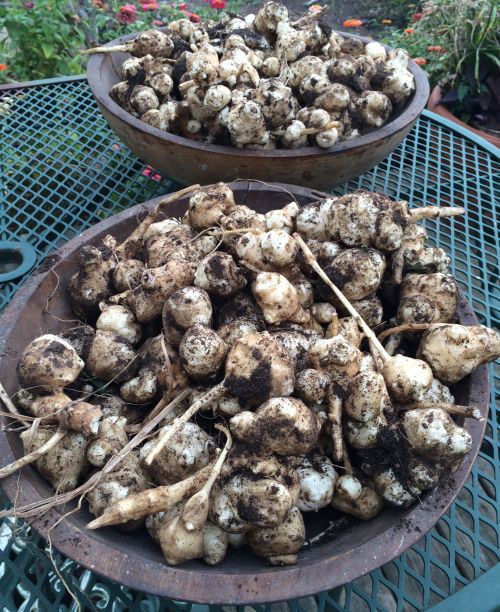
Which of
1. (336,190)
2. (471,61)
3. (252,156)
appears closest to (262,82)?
(252,156)

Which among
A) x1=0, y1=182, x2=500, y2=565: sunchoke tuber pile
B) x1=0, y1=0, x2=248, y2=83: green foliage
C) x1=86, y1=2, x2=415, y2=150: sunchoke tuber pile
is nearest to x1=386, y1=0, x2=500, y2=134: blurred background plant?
x1=86, y1=2, x2=415, y2=150: sunchoke tuber pile

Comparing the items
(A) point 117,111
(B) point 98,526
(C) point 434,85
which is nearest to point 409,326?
(B) point 98,526

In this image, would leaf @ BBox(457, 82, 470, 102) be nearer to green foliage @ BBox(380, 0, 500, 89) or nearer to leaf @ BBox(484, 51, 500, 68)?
green foliage @ BBox(380, 0, 500, 89)

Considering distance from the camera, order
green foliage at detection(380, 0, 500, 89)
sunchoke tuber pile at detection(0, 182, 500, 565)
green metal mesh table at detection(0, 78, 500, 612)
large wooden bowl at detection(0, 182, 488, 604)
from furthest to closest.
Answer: green foliage at detection(380, 0, 500, 89)
green metal mesh table at detection(0, 78, 500, 612)
sunchoke tuber pile at detection(0, 182, 500, 565)
large wooden bowl at detection(0, 182, 488, 604)

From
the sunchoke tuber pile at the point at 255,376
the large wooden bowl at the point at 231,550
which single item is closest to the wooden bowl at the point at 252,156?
the sunchoke tuber pile at the point at 255,376

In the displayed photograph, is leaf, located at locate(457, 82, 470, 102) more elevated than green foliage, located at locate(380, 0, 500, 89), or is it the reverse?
green foliage, located at locate(380, 0, 500, 89)

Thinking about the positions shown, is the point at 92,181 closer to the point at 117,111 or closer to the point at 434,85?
the point at 117,111

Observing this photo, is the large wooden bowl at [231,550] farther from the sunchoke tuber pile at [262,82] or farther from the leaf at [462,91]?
the leaf at [462,91]
